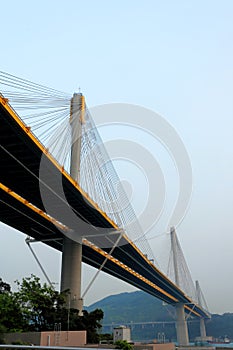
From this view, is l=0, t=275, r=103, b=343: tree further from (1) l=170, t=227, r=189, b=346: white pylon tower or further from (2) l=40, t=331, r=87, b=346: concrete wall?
(1) l=170, t=227, r=189, b=346: white pylon tower

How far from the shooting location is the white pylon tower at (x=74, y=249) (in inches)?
1325

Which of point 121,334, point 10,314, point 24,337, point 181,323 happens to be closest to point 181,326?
point 181,323

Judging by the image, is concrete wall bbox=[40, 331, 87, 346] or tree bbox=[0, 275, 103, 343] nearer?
concrete wall bbox=[40, 331, 87, 346]

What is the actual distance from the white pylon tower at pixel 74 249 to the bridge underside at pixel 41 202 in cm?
212

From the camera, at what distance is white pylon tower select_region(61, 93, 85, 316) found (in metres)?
33.7

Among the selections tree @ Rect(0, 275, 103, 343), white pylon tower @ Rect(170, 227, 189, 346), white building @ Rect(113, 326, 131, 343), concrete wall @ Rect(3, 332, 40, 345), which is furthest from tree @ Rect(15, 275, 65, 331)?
white pylon tower @ Rect(170, 227, 189, 346)

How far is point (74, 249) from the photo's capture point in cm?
3688

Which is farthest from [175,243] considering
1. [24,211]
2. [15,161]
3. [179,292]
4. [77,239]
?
[15,161]

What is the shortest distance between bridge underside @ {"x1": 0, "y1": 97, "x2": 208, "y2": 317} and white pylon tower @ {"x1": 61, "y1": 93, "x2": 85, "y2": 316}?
2122 millimetres

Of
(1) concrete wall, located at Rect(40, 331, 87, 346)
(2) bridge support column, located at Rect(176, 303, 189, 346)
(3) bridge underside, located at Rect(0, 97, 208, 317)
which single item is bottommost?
(1) concrete wall, located at Rect(40, 331, 87, 346)

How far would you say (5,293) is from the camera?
29.1 metres

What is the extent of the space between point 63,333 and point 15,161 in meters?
12.8

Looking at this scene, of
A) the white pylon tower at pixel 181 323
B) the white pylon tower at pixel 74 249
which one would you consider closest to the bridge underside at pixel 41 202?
the white pylon tower at pixel 74 249

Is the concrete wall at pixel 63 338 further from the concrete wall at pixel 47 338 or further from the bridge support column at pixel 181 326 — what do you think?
the bridge support column at pixel 181 326
